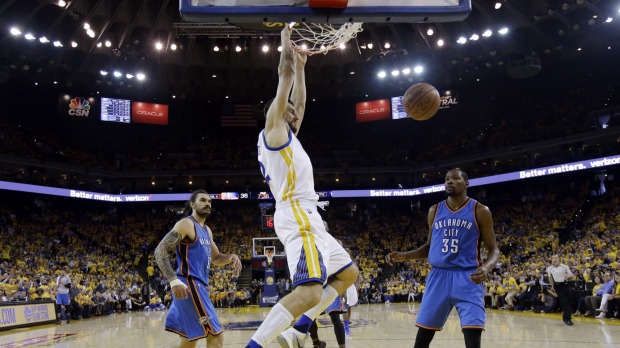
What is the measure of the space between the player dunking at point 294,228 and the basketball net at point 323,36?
3.33 ft

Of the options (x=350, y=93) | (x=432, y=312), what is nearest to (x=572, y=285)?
(x=432, y=312)

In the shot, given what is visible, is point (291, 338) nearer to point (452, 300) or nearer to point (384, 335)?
point (452, 300)

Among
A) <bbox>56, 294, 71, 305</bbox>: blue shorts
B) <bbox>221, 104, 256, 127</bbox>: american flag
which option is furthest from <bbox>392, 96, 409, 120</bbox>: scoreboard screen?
<bbox>56, 294, 71, 305</bbox>: blue shorts

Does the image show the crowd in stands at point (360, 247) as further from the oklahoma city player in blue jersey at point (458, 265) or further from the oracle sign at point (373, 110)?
the oklahoma city player in blue jersey at point (458, 265)

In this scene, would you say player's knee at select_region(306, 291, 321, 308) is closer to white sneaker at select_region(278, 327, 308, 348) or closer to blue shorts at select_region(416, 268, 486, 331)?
white sneaker at select_region(278, 327, 308, 348)

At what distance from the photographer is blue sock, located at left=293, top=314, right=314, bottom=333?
3.63 meters

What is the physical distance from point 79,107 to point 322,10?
30.0m

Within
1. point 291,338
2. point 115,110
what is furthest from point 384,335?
point 115,110

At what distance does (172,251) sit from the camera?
4.83 meters

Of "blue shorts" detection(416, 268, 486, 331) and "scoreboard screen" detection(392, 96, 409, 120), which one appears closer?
"blue shorts" detection(416, 268, 486, 331)

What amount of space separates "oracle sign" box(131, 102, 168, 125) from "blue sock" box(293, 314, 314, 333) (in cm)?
3101

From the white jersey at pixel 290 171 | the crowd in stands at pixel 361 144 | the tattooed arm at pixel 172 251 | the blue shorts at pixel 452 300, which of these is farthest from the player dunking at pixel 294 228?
the crowd in stands at pixel 361 144

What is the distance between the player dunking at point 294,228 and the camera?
3.54 metres

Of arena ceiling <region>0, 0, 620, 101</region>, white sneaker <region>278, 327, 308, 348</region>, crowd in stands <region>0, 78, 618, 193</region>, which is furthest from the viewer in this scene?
crowd in stands <region>0, 78, 618, 193</region>
